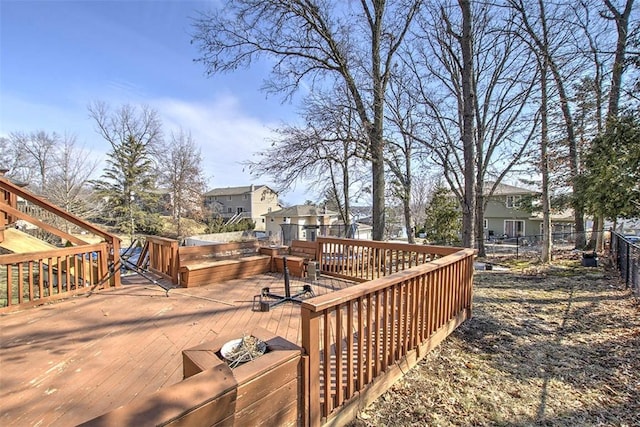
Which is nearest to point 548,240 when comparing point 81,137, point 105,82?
point 105,82

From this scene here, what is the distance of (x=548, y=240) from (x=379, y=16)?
8.72 m

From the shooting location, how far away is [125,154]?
19250mm

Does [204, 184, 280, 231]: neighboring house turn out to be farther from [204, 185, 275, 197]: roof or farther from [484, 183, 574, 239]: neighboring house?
[484, 183, 574, 239]: neighboring house

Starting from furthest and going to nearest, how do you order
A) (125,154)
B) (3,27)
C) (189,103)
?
(125,154) < (189,103) < (3,27)

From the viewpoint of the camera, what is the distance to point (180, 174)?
22797 mm

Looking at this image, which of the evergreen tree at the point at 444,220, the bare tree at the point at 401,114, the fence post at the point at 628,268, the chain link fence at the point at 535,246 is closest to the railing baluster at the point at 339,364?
the fence post at the point at 628,268

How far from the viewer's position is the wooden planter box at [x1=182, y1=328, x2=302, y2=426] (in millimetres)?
1510

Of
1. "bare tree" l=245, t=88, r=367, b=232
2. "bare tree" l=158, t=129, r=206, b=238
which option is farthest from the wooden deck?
"bare tree" l=158, t=129, r=206, b=238

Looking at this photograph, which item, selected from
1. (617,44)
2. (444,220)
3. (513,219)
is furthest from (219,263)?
(513,219)

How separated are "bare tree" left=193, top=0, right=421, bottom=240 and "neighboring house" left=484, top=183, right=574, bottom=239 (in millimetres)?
17765

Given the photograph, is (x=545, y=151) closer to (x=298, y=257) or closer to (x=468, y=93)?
(x=468, y=93)

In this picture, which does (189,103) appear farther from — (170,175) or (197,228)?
(197,228)

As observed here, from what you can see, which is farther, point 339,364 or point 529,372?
point 529,372

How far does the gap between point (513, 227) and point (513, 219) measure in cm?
74
